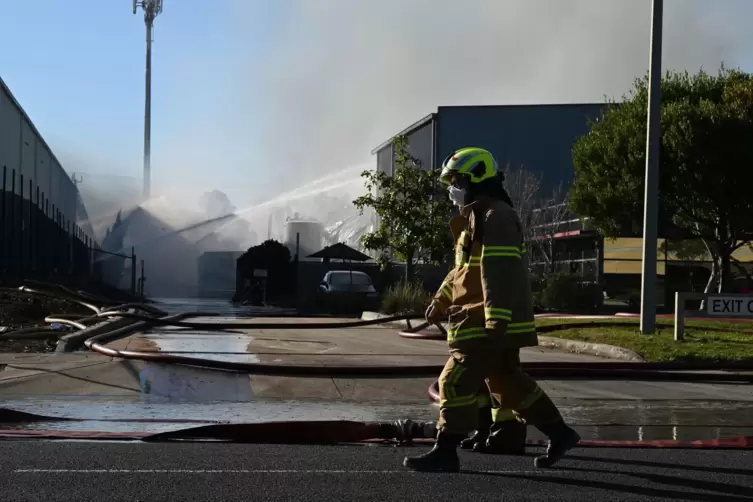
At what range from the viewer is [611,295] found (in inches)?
1154

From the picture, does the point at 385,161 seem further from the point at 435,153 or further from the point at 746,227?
the point at 746,227

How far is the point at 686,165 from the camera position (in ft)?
73.5

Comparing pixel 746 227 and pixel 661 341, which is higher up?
pixel 746 227

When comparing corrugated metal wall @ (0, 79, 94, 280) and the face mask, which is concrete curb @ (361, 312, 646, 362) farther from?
corrugated metal wall @ (0, 79, 94, 280)

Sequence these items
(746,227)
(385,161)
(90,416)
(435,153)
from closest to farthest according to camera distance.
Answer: (90,416) → (746,227) → (435,153) → (385,161)

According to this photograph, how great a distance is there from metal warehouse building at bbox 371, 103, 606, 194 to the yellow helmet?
35414 mm

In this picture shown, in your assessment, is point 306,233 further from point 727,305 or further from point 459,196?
point 459,196

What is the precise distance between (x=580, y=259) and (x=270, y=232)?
85.6 ft

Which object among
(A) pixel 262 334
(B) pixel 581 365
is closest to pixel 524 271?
(B) pixel 581 365

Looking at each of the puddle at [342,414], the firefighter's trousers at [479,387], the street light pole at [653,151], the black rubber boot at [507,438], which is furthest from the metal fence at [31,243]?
the firefighter's trousers at [479,387]

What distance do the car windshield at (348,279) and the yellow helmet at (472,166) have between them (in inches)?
927

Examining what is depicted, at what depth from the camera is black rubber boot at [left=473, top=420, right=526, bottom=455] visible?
19.6 ft

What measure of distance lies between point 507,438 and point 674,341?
24.0 feet

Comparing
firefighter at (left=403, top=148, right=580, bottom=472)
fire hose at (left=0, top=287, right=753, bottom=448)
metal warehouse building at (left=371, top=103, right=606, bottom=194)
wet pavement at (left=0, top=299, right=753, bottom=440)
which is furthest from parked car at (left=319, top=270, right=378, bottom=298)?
firefighter at (left=403, top=148, right=580, bottom=472)
